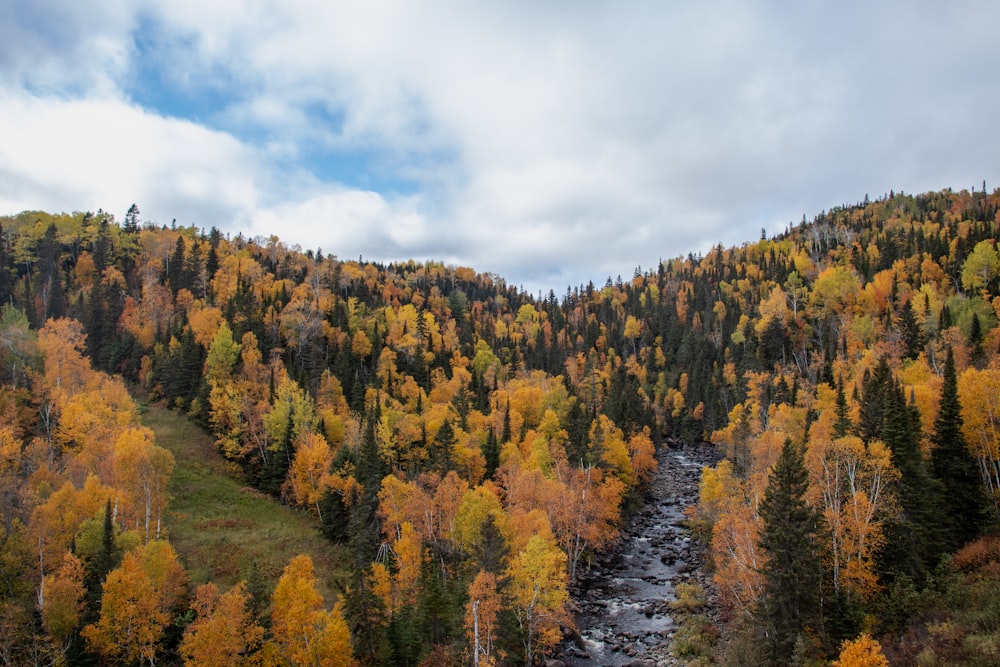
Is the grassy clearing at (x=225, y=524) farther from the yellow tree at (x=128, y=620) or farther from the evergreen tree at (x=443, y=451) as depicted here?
the evergreen tree at (x=443, y=451)

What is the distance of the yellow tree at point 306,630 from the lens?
33438 millimetres

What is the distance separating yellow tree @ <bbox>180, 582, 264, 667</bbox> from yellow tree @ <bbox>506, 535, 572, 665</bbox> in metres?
17.9

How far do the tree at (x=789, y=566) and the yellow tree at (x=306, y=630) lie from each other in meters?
27.5

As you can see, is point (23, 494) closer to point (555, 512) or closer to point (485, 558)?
point (485, 558)

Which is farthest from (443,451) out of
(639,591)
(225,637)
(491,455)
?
(225,637)

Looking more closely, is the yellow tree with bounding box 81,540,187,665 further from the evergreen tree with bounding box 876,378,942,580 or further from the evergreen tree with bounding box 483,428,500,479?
the evergreen tree with bounding box 876,378,942,580

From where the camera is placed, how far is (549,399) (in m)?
84.8

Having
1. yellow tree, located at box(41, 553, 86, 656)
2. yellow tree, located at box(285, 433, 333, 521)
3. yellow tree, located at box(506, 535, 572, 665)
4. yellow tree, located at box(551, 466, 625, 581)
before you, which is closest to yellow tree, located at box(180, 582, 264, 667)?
yellow tree, located at box(41, 553, 86, 656)

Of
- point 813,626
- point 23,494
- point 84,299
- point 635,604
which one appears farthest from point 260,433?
point 813,626

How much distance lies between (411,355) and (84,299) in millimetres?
66676

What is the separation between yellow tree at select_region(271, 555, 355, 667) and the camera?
33.4 metres

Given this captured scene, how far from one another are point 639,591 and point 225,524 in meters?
44.7

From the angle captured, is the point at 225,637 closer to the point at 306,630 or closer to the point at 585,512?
the point at 306,630

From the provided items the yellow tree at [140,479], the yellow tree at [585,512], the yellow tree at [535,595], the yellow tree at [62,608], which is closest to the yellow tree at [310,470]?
the yellow tree at [140,479]
